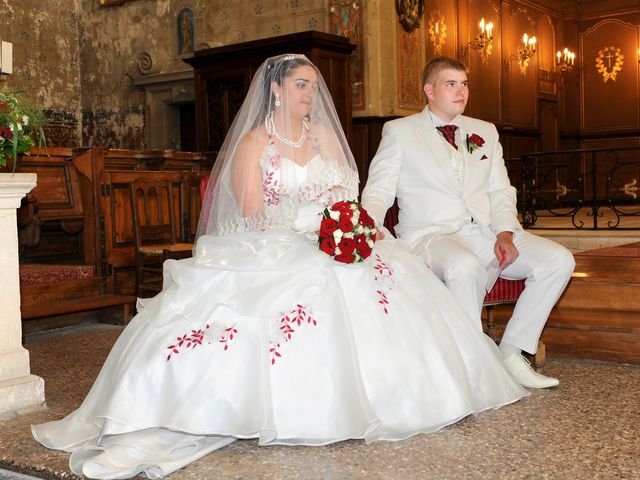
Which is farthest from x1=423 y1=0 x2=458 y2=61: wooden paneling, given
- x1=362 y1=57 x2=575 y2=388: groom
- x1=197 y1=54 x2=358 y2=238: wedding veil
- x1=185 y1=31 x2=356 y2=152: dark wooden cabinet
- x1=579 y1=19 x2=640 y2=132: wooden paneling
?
x1=197 y1=54 x2=358 y2=238: wedding veil

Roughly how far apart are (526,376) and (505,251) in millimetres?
621

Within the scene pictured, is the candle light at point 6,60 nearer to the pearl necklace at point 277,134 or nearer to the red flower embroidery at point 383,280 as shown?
the pearl necklace at point 277,134

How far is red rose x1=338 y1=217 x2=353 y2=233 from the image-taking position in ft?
10.6

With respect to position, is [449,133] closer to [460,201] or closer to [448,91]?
[448,91]

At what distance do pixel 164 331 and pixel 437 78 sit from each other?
1964mm

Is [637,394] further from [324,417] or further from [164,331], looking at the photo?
[164,331]

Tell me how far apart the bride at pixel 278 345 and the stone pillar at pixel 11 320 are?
19.3 inches

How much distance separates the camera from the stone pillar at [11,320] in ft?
12.0

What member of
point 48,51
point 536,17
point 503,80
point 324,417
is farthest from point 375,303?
point 536,17

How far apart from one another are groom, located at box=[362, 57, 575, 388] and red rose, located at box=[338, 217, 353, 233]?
675mm

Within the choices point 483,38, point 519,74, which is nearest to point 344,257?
point 483,38

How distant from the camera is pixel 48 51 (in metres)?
12.3

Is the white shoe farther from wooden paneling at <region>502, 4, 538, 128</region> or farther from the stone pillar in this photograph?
wooden paneling at <region>502, 4, 538, 128</region>

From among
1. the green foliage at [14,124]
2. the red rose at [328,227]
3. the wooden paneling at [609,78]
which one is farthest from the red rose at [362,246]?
the wooden paneling at [609,78]
